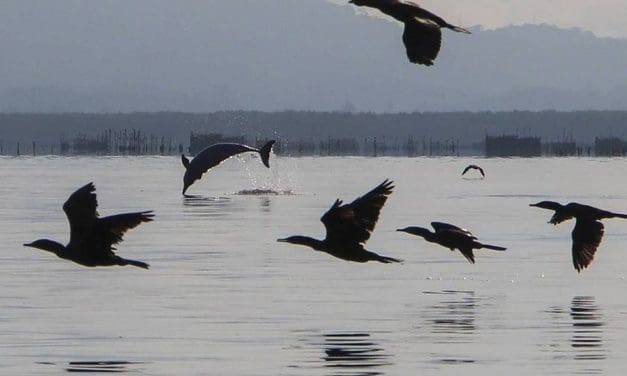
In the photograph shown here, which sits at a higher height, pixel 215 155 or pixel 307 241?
pixel 215 155

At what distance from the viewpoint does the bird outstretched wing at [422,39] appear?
841 inches

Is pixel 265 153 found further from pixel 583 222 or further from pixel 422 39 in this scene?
pixel 422 39

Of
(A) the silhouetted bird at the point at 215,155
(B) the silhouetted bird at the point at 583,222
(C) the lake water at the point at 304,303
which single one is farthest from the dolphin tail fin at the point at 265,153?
(B) the silhouetted bird at the point at 583,222

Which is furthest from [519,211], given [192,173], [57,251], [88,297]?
[57,251]

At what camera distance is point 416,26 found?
856 inches

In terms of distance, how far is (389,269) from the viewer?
35.5 meters

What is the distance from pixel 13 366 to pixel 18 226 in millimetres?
23979

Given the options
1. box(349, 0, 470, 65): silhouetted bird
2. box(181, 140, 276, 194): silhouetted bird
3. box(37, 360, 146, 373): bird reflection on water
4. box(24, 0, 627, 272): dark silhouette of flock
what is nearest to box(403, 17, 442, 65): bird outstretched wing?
box(349, 0, 470, 65): silhouetted bird

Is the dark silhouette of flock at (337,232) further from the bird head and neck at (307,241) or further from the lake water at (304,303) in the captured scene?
the lake water at (304,303)

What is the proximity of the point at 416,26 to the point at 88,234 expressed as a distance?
20.9 feet

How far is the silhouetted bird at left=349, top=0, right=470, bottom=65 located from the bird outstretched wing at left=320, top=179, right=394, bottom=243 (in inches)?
170

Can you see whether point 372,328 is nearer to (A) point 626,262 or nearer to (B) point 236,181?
(A) point 626,262

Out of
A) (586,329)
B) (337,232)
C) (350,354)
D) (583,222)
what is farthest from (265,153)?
(350,354)

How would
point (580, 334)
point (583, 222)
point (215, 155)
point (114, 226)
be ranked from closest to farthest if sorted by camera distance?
point (580, 334)
point (114, 226)
point (583, 222)
point (215, 155)
